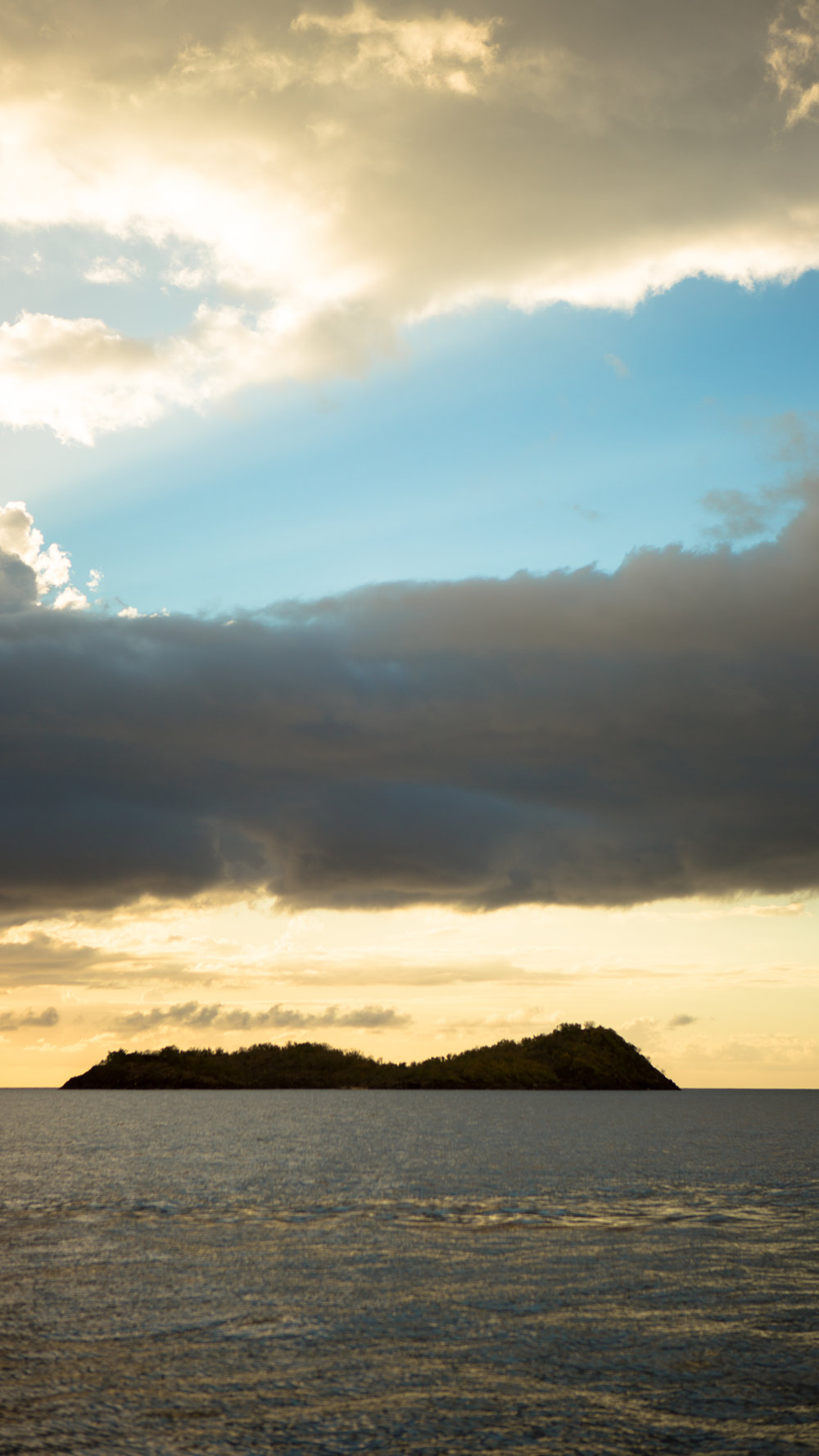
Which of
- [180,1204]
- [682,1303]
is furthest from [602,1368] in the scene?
[180,1204]

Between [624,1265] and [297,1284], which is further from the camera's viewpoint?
[624,1265]

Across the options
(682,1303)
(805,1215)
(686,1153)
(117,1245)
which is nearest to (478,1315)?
(682,1303)

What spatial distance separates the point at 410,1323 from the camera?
43312 mm

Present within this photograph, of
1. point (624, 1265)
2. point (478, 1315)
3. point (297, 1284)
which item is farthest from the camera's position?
point (624, 1265)

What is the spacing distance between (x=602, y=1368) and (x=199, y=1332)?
15.5 meters

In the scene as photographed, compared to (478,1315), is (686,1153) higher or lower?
lower

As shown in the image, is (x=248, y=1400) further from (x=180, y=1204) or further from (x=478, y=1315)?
(x=180, y=1204)

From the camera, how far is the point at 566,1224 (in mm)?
74688

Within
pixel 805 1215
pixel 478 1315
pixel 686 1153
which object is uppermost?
pixel 478 1315

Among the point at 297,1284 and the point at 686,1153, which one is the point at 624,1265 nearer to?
the point at 297,1284

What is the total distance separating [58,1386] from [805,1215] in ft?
215

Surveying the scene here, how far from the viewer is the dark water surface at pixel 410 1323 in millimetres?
Result: 29844

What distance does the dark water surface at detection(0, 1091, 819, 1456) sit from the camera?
29.8m

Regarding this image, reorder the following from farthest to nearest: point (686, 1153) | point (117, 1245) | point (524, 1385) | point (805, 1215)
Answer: point (686, 1153)
point (805, 1215)
point (117, 1245)
point (524, 1385)
